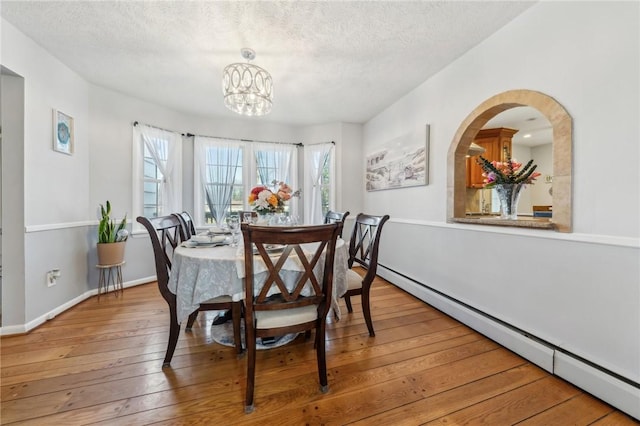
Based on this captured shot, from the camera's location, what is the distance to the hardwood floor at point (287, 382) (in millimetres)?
1297

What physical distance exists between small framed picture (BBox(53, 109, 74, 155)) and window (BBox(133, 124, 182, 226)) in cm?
72

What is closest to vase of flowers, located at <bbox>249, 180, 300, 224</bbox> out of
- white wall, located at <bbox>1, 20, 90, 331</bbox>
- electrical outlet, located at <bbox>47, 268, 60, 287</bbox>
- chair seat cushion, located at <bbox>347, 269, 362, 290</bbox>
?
chair seat cushion, located at <bbox>347, 269, 362, 290</bbox>

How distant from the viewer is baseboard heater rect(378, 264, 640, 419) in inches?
52.9

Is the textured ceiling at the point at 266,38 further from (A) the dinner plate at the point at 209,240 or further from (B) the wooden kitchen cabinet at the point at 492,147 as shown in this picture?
(B) the wooden kitchen cabinet at the point at 492,147

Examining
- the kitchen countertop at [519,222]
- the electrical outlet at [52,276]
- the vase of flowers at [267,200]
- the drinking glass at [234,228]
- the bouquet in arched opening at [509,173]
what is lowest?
the electrical outlet at [52,276]

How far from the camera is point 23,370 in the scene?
1.62 metres

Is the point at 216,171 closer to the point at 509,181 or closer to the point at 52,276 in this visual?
the point at 52,276

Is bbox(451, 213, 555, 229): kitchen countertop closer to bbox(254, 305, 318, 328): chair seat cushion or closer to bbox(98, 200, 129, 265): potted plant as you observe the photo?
bbox(254, 305, 318, 328): chair seat cushion

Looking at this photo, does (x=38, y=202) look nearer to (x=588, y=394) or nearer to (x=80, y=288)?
(x=80, y=288)

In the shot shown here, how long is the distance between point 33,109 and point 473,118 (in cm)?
394

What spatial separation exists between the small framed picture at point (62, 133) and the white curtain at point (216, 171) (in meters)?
1.48

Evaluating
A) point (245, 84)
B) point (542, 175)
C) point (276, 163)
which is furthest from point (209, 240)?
point (542, 175)

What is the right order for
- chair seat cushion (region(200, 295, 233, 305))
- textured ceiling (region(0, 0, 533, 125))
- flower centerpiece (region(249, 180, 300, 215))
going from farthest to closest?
flower centerpiece (region(249, 180, 300, 215)) < textured ceiling (region(0, 0, 533, 125)) < chair seat cushion (region(200, 295, 233, 305))

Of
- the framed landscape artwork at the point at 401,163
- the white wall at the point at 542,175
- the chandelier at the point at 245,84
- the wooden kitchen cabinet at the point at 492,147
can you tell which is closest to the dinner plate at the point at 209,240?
the chandelier at the point at 245,84
